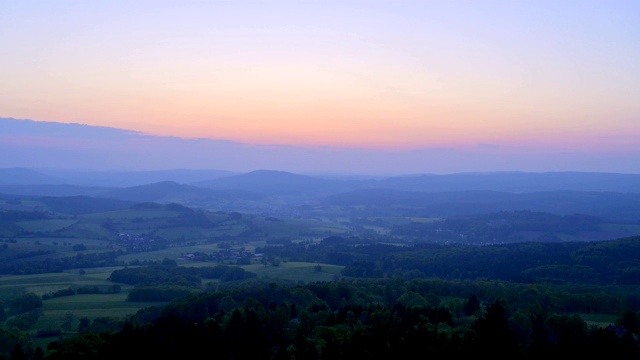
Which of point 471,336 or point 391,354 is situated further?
point 471,336

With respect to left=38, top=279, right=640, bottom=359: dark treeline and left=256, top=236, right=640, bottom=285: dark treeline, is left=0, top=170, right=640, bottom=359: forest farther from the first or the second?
left=256, top=236, right=640, bottom=285: dark treeline

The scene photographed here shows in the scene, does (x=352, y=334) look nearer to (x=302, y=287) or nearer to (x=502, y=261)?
(x=302, y=287)

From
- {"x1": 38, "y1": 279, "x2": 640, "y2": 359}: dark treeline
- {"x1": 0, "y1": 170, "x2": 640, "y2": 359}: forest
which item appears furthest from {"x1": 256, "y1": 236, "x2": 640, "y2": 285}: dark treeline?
A: {"x1": 38, "y1": 279, "x2": 640, "y2": 359}: dark treeline

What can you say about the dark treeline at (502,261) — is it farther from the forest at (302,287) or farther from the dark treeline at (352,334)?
the dark treeline at (352,334)

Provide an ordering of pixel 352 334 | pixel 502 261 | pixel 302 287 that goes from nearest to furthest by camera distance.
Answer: pixel 352 334, pixel 302 287, pixel 502 261

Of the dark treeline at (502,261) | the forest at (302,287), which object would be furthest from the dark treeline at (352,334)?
the dark treeline at (502,261)

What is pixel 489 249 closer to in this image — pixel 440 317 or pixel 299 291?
pixel 299 291

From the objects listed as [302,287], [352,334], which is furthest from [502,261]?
[352,334]

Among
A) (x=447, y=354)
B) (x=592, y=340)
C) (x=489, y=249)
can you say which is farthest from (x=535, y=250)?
(x=447, y=354)
